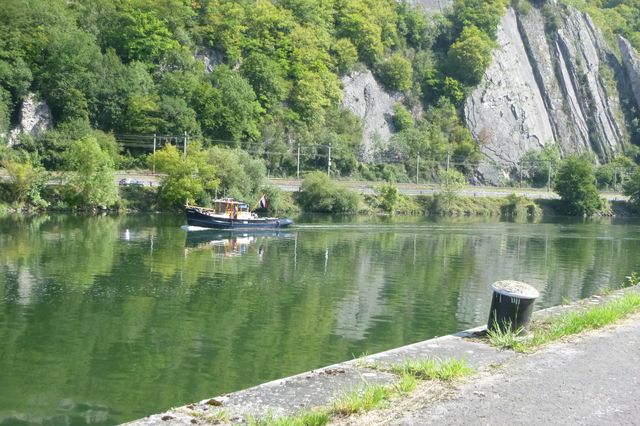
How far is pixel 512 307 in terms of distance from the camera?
12430mm

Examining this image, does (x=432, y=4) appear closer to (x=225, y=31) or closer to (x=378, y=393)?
(x=225, y=31)

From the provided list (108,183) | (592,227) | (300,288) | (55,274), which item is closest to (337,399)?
(300,288)

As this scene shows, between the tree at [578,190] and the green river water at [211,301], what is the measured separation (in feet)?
140

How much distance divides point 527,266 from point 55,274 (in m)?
21.4

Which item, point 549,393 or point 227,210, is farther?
point 227,210

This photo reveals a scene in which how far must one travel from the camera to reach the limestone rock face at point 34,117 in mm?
73188

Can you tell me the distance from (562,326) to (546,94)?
123 metres

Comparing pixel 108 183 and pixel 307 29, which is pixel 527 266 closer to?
pixel 108 183

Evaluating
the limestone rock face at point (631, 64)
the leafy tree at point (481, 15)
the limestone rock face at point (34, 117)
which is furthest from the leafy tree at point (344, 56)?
the limestone rock face at point (631, 64)

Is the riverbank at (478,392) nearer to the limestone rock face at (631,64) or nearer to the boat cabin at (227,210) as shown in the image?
the boat cabin at (227,210)

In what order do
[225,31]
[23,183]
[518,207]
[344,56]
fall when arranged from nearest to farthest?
[23,183], [518,207], [225,31], [344,56]

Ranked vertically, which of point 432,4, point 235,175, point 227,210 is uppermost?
point 432,4

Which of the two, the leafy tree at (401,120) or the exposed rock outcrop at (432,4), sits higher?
the exposed rock outcrop at (432,4)

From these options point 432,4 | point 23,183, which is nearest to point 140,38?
point 23,183
